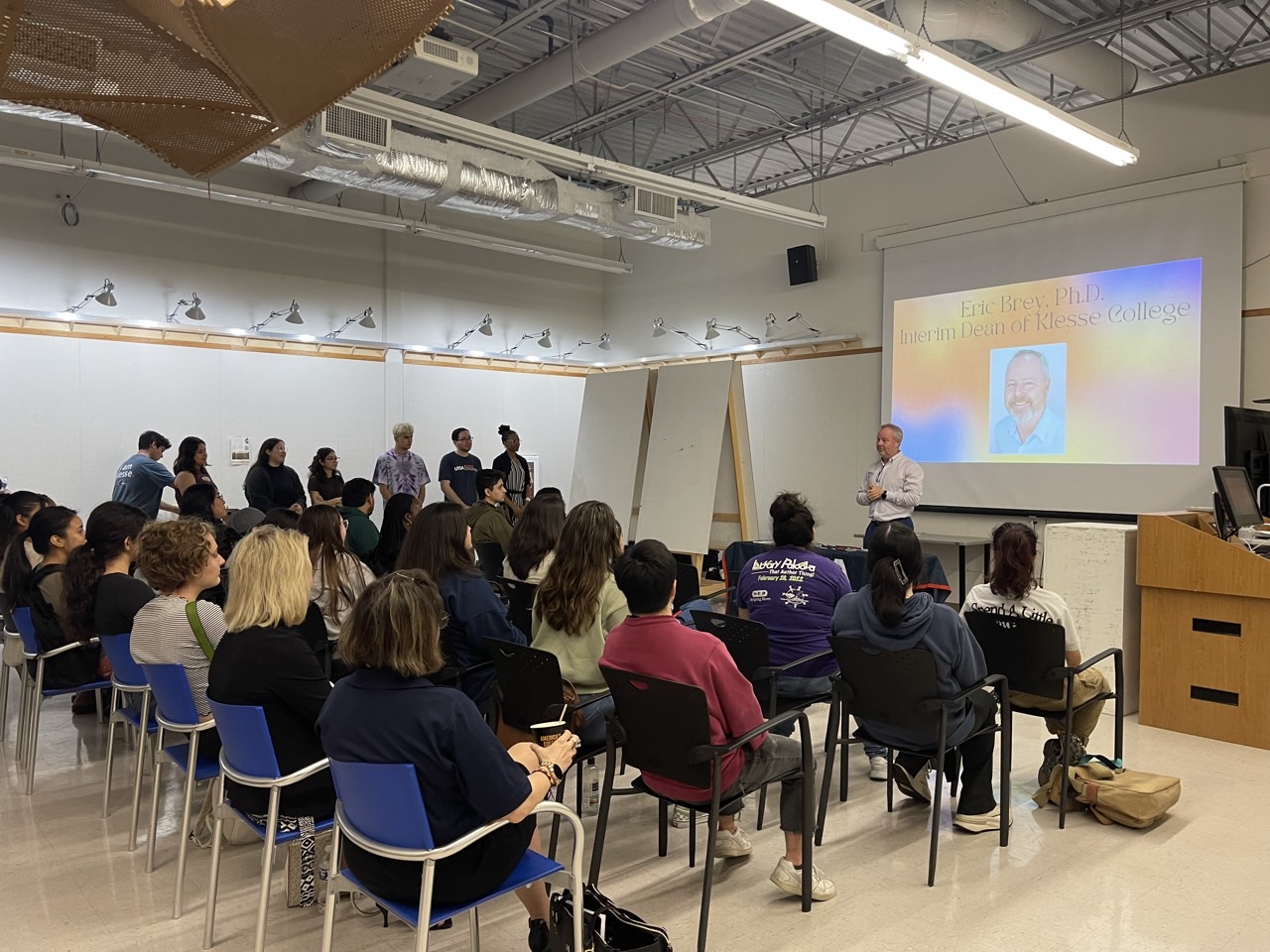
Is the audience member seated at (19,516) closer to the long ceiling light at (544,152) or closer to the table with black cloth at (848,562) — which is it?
the long ceiling light at (544,152)

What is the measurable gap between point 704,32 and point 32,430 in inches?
252

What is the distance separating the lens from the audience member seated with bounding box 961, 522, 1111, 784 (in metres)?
3.57

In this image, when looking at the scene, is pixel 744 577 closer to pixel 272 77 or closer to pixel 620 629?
pixel 620 629

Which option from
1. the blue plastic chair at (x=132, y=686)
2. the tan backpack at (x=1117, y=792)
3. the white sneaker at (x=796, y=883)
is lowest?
the white sneaker at (x=796, y=883)

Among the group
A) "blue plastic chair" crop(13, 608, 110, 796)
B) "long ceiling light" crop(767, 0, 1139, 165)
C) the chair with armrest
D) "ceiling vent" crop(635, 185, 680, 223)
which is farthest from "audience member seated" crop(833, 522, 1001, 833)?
"ceiling vent" crop(635, 185, 680, 223)

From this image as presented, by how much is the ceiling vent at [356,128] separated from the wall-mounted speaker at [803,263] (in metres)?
4.44

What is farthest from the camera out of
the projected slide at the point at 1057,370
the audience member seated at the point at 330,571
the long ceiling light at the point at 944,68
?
the projected slide at the point at 1057,370

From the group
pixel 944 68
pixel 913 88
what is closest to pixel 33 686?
pixel 944 68

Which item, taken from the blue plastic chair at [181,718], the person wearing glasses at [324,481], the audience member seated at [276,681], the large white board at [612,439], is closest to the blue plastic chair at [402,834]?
the audience member seated at [276,681]

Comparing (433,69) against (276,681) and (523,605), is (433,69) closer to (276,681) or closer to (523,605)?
(523,605)

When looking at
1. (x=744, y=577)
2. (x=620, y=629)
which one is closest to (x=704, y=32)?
(x=744, y=577)

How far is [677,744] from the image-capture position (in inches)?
103

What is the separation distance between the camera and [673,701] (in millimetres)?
2553

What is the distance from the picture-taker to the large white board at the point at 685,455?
27.3 ft
